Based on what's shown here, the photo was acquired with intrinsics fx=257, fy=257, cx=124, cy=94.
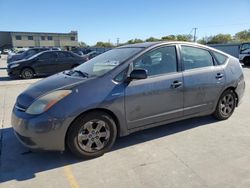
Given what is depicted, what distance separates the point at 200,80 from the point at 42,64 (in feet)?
35.0

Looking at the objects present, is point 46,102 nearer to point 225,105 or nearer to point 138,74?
point 138,74

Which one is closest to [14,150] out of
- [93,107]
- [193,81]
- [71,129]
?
[71,129]

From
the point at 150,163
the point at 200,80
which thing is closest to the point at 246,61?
the point at 200,80

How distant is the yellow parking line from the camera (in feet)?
9.95

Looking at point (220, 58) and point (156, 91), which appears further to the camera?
point (220, 58)

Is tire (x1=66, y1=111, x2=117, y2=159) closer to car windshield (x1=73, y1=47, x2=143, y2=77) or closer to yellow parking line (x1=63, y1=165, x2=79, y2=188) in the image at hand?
yellow parking line (x1=63, y1=165, x2=79, y2=188)

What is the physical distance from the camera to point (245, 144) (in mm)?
4062

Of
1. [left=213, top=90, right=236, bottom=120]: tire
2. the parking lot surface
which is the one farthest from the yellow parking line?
[left=213, top=90, right=236, bottom=120]: tire

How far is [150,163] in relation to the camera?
11.5 feet

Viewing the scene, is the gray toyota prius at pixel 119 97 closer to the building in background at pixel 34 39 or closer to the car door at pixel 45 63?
the car door at pixel 45 63

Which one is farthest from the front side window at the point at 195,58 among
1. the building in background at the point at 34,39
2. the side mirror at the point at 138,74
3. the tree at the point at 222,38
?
→ the building in background at the point at 34,39

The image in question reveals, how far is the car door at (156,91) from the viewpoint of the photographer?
3.88 metres

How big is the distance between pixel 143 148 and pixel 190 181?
108 cm

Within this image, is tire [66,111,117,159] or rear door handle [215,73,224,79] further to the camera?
rear door handle [215,73,224,79]
